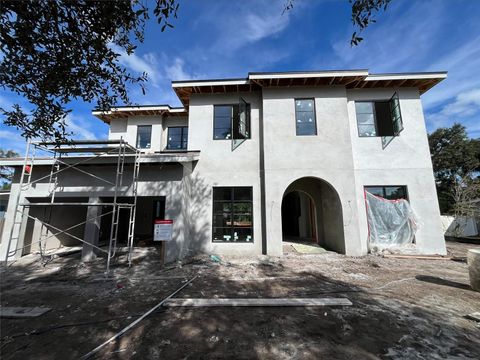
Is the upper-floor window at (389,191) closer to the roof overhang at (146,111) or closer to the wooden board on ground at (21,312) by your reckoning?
the roof overhang at (146,111)

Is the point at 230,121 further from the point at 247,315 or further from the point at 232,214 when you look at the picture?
the point at 247,315

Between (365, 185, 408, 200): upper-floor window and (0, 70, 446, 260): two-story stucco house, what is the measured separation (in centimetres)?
4

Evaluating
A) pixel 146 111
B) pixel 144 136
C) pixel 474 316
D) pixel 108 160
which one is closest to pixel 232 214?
pixel 108 160

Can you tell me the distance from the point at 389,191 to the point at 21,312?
1204 centimetres

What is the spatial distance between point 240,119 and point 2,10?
734 cm

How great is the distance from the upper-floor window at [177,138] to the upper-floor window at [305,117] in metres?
6.23

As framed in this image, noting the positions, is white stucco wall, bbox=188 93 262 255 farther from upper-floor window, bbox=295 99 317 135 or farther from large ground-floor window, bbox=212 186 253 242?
upper-floor window, bbox=295 99 317 135

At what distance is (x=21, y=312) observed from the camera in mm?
4223

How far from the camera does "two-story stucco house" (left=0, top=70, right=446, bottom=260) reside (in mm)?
8688

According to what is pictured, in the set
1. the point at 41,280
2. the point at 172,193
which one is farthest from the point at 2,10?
the point at 41,280

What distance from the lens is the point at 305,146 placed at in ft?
30.7

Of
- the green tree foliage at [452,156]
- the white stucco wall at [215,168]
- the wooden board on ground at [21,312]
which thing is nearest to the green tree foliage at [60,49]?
the wooden board on ground at [21,312]

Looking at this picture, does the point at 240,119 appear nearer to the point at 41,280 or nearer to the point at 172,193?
the point at 172,193

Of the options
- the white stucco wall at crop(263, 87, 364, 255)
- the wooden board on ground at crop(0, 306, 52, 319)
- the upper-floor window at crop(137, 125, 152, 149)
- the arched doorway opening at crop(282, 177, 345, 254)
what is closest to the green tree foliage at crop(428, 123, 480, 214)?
the arched doorway opening at crop(282, 177, 345, 254)
